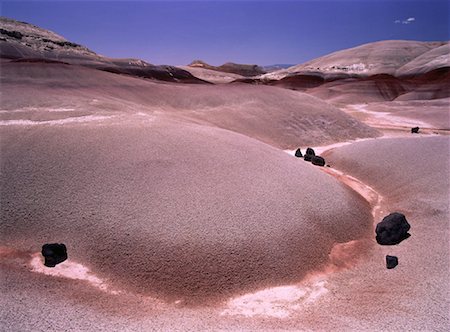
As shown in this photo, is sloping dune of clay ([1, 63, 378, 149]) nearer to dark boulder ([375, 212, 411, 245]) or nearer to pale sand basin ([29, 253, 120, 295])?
pale sand basin ([29, 253, 120, 295])

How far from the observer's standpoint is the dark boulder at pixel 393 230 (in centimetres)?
1021

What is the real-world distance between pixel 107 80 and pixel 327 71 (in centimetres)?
6906

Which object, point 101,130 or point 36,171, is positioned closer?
point 36,171

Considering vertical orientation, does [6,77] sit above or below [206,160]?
above

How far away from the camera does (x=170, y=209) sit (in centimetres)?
965

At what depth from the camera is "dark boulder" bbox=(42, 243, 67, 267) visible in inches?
331

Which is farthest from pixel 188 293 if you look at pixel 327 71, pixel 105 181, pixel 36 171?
pixel 327 71

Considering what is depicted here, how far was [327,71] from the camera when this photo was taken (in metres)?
83.5

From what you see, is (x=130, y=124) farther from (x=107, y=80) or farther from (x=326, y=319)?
(x=107, y=80)

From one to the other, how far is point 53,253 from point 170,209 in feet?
10.1

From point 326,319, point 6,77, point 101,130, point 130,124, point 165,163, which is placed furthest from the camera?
point 6,77

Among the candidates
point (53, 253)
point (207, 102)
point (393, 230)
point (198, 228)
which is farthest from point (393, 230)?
point (207, 102)

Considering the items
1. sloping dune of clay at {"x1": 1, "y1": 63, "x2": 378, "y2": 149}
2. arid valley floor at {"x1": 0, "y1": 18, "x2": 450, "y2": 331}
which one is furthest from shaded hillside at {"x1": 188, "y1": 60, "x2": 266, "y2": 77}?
arid valley floor at {"x1": 0, "y1": 18, "x2": 450, "y2": 331}

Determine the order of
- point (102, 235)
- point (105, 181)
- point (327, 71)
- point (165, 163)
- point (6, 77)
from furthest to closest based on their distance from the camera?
point (327, 71) < point (6, 77) < point (165, 163) < point (105, 181) < point (102, 235)
